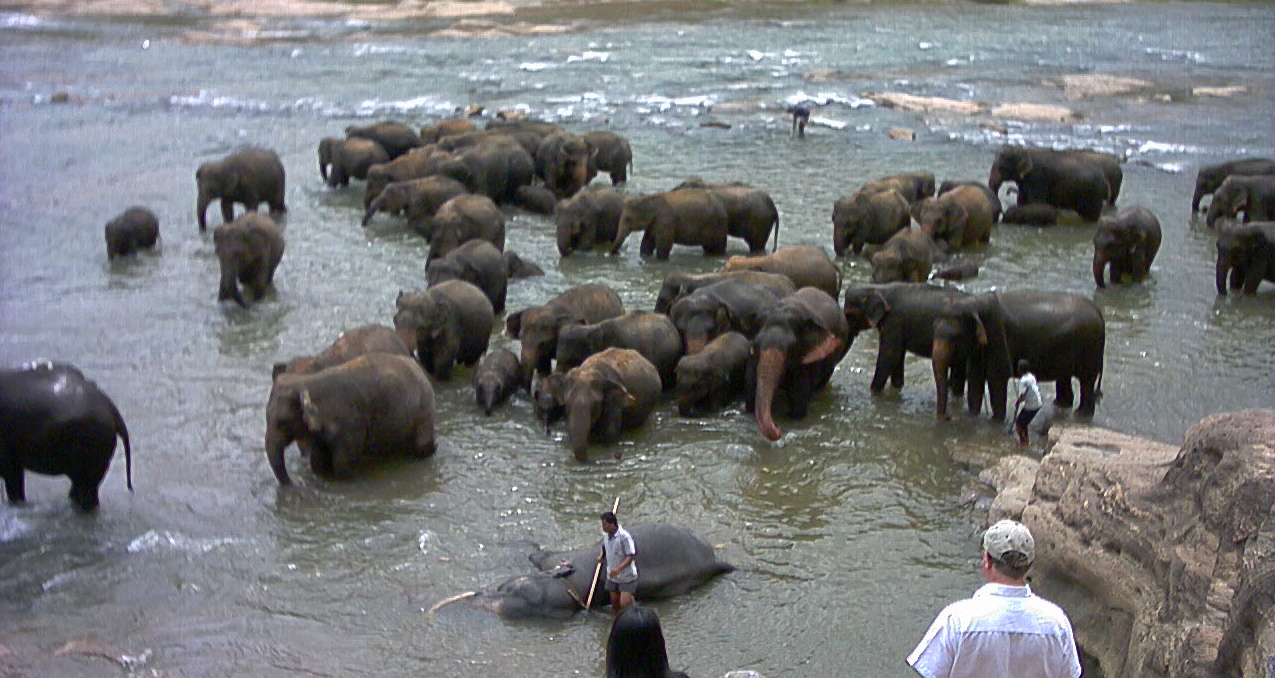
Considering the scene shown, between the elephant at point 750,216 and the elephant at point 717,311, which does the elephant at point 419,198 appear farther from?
the elephant at point 717,311

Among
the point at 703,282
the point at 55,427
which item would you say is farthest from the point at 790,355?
the point at 55,427

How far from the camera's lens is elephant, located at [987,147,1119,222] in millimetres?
18172

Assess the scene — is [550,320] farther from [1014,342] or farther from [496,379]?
[1014,342]

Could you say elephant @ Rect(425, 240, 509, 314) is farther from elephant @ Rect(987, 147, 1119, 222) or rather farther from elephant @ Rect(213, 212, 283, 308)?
elephant @ Rect(987, 147, 1119, 222)

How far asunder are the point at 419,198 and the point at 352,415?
26.9ft

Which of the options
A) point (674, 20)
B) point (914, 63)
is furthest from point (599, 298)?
point (674, 20)

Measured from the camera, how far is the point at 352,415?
9531mm

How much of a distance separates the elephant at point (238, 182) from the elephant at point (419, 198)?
60.5 inches

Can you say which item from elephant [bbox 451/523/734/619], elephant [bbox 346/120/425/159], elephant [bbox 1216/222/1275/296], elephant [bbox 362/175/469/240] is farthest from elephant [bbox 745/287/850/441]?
elephant [bbox 346/120/425/159]

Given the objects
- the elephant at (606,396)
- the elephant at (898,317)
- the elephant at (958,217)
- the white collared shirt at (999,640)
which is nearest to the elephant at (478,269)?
the elephant at (606,396)

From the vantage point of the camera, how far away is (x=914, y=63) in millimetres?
36719

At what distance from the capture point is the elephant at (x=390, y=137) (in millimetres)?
21719

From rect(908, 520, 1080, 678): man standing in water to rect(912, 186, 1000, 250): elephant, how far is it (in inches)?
459

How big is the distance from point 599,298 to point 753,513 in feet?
11.5
